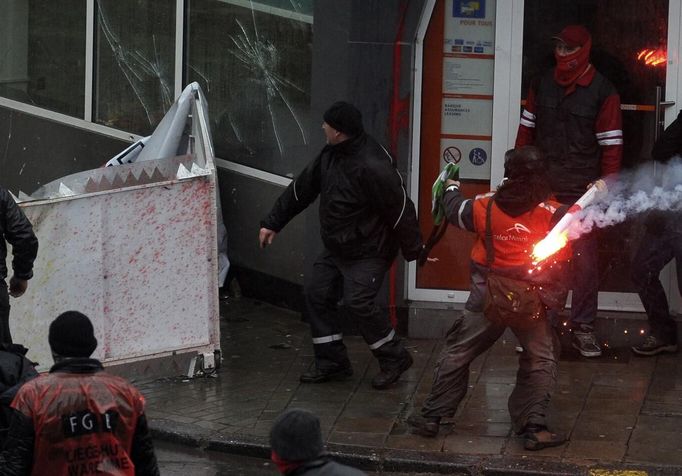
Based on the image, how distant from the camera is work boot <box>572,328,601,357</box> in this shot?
949 centimetres

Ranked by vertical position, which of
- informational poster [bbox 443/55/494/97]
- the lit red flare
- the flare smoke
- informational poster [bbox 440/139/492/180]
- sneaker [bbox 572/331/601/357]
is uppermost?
informational poster [bbox 443/55/494/97]

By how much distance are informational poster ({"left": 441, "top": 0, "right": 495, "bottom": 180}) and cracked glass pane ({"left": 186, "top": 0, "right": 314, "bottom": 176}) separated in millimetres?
1288

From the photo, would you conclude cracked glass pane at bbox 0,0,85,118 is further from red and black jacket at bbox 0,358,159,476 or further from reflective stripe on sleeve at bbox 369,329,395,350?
red and black jacket at bbox 0,358,159,476

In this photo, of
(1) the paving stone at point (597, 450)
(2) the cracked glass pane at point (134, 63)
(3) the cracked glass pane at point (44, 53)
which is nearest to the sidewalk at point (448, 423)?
(1) the paving stone at point (597, 450)

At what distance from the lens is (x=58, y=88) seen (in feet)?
42.5

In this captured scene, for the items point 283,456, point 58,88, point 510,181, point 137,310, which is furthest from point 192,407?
point 58,88

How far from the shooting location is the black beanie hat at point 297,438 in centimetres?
434

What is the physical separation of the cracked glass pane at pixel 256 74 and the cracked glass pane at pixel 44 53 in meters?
1.41

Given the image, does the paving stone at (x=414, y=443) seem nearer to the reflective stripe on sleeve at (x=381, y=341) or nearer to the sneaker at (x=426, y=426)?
the sneaker at (x=426, y=426)

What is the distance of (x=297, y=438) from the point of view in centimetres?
434

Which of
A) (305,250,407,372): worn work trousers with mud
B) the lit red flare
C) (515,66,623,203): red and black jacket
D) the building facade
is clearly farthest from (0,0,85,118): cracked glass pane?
the lit red flare

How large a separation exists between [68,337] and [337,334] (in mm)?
4128

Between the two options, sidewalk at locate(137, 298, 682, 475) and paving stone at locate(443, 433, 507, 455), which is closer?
sidewalk at locate(137, 298, 682, 475)

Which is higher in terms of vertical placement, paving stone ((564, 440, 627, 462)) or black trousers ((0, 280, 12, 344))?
black trousers ((0, 280, 12, 344))
